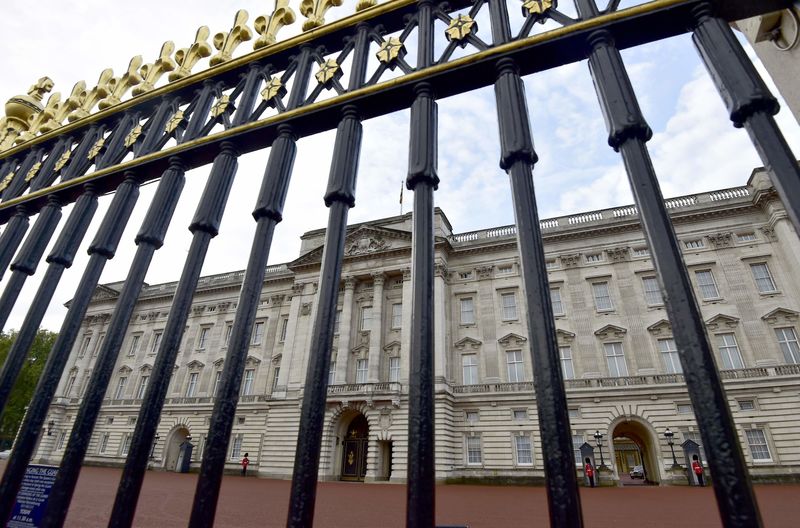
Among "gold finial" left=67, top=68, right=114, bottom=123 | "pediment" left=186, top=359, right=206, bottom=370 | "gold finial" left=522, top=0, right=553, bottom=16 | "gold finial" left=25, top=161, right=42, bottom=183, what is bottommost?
→ "gold finial" left=522, top=0, right=553, bottom=16

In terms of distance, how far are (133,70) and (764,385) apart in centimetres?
2942

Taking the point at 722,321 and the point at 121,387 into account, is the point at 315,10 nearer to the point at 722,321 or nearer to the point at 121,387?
the point at 722,321

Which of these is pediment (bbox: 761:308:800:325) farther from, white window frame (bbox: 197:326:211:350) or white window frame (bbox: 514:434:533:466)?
white window frame (bbox: 197:326:211:350)

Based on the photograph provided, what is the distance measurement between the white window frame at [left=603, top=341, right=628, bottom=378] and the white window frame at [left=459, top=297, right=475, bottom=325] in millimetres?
8528

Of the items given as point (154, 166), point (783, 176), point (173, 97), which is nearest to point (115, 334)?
point (154, 166)

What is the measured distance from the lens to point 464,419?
2722 cm

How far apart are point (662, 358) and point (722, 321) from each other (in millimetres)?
3887

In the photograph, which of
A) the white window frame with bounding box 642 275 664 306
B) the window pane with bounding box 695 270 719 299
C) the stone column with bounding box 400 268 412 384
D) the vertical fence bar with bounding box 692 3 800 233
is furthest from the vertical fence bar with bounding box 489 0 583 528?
the window pane with bounding box 695 270 719 299

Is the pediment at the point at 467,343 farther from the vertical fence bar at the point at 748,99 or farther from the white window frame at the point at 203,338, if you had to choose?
the vertical fence bar at the point at 748,99

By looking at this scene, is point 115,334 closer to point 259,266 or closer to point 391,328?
point 259,266

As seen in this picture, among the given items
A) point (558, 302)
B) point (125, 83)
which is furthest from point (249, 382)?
point (125, 83)

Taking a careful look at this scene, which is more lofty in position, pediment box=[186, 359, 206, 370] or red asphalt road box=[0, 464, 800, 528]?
pediment box=[186, 359, 206, 370]

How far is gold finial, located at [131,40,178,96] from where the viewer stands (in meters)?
3.95

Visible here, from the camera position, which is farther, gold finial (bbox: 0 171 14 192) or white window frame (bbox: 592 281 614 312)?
white window frame (bbox: 592 281 614 312)
